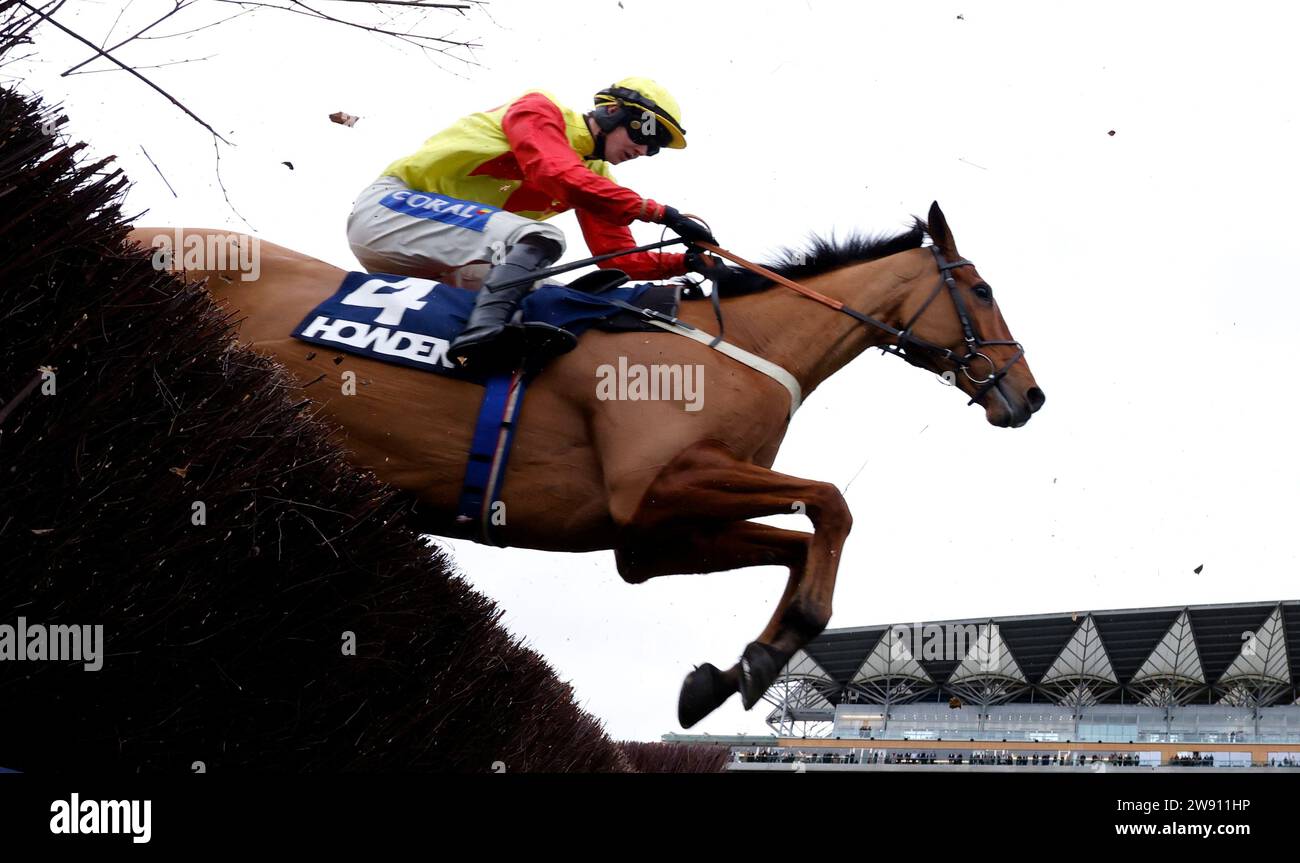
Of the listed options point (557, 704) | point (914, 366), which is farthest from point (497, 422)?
point (557, 704)

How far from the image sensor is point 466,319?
4.51 m

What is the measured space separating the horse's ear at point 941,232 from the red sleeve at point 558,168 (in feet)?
3.92

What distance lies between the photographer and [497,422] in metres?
4.37

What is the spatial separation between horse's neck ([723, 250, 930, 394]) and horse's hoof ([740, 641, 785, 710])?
1125 millimetres

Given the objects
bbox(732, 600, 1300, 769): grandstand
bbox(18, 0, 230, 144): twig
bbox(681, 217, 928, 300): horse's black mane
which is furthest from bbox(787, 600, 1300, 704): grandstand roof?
bbox(18, 0, 230, 144): twig

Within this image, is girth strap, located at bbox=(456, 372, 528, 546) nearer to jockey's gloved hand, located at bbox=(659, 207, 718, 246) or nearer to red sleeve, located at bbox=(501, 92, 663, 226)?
red sleeve, located at bbox=(501, 92, 663, 226)

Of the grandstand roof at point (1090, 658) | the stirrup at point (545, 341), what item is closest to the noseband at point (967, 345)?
the stirrup at point (545, 341)

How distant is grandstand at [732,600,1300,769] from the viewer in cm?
3662

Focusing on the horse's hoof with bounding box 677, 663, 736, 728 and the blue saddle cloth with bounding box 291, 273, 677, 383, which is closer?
the horse's hoof with bounding box 677, 663, 736, 728

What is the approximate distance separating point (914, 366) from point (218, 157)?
2729 mm

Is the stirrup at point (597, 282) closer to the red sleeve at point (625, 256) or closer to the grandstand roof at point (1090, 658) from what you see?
the red sleeve at point (625, 256)

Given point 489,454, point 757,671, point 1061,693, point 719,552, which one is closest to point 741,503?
point 719,552

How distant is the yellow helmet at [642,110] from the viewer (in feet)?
16.1
